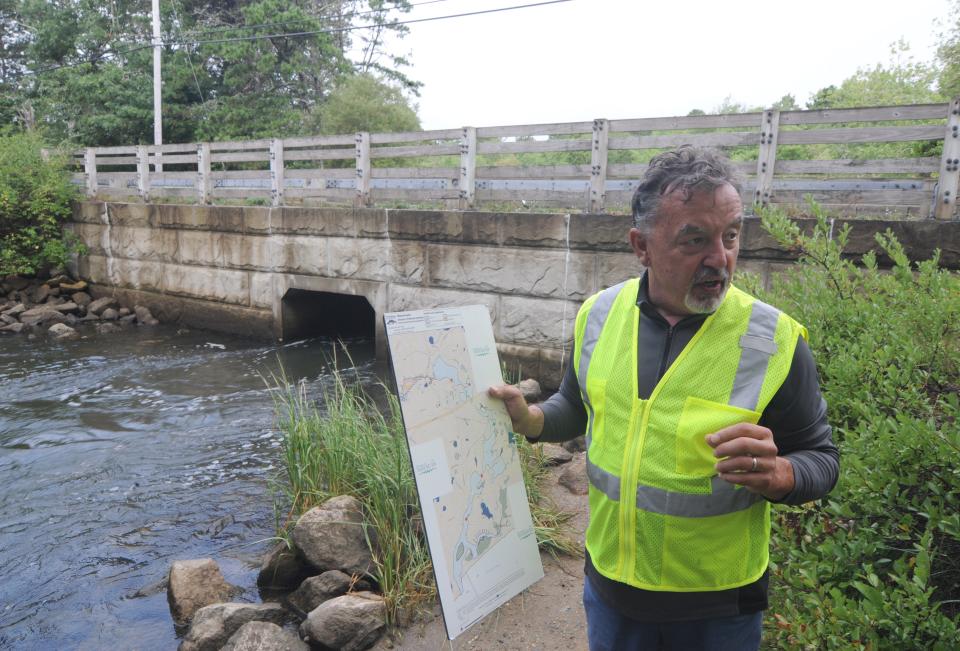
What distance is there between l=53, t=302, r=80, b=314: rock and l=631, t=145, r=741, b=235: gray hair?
53.2 ft

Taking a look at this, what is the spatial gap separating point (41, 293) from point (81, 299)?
1162 millimetres

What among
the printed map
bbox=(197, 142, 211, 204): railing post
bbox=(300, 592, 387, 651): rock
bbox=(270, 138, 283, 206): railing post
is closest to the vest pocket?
the printed map

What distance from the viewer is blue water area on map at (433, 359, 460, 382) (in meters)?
2.37

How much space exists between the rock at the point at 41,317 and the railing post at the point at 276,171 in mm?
6119

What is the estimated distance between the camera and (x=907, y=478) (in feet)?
6.96

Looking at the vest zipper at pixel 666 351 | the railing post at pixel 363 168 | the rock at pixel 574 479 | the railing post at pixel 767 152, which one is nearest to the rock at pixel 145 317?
the railing post at pixel 363 168

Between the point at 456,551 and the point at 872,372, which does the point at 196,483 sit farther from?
the point at 872,372

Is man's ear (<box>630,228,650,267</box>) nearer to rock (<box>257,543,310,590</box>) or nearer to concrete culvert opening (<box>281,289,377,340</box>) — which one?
rock (<box>257,543,310,590</box>)

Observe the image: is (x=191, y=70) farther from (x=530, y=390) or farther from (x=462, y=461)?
(x=462, y=461)

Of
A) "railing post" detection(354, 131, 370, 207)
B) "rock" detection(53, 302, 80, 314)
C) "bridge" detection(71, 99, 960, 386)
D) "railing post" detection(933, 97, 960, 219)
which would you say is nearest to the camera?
"railing post" detection(933, 97, 960, 219)

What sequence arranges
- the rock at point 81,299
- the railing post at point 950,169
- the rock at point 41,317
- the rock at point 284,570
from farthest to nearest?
the rock at point 81,299
the rock at point 41,317
the railing post at point 950,169
the rock at point 284,570

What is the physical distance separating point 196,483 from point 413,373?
5.36 m

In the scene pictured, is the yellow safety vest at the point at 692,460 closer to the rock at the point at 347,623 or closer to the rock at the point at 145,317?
the rock at the point at 347,623

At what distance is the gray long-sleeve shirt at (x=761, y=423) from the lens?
1.78 metres
